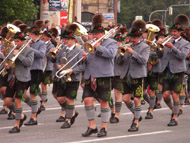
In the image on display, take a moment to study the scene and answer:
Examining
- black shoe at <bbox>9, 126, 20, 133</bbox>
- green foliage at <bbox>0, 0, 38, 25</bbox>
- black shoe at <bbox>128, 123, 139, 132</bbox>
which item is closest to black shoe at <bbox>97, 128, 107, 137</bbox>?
black shoe at <bbox>128, 123, 139, 132</bbox>

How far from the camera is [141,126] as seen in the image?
43.6ft

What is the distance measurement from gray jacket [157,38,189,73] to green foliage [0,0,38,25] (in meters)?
12.4

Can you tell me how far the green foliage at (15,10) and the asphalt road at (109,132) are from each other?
34.8 ft

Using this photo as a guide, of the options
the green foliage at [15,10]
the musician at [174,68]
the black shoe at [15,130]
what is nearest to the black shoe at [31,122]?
the black shoe at [15,130]

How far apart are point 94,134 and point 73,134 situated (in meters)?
0.39

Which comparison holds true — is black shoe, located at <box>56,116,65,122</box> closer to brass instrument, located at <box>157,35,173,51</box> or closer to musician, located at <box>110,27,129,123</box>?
musician, located at <box>110,27,129,123</box>

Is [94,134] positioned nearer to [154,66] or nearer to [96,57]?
[96,57]

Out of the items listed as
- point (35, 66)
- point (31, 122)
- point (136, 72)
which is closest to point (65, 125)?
point (31, 122)

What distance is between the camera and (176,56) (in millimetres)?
13078

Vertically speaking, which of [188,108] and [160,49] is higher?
[160,49]

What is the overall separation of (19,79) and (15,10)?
13.7 m

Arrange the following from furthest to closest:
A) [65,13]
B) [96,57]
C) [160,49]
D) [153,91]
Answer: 1. [65,13]
2. [153,91]
3. [160,49]
4. [96,57]

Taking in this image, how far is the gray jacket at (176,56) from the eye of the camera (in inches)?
512

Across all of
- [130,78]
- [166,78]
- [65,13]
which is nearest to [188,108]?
[166,78]
